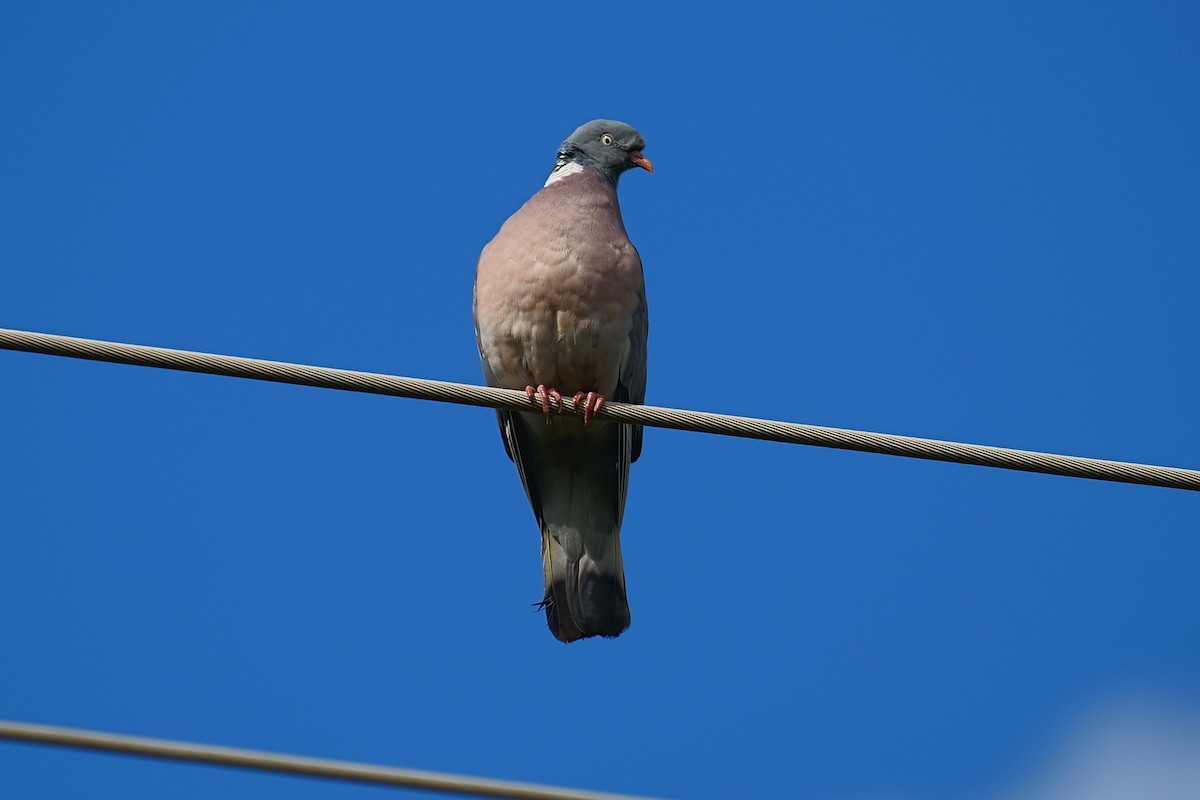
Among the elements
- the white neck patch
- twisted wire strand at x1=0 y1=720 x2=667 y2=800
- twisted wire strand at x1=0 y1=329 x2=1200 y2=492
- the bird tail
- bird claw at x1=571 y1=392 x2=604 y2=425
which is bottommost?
twisted wire strand at x1=0 y1=720 x2=667 y2=800

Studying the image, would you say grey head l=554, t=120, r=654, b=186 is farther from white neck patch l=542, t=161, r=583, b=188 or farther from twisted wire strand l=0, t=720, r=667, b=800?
twisted wire strand l=0, t=720, r=667, b=800

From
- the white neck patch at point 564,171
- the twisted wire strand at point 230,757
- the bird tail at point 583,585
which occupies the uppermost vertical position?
the white neck patch at point 564,171

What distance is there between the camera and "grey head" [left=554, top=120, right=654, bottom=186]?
22.3 feet

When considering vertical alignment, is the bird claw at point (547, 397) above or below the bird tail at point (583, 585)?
above

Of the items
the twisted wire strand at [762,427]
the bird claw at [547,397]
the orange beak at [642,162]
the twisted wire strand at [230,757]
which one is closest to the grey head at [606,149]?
the orange beak at [642,162]

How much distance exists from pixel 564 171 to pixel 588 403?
1498mm

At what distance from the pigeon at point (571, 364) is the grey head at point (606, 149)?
17cm

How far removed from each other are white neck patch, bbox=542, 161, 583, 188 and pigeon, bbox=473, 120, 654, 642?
0.02 m

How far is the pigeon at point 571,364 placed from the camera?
229 inches

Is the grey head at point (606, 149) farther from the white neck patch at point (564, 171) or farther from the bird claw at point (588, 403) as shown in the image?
the bird claw at point (588, 403)

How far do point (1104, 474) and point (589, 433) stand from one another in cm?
261

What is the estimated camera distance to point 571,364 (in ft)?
19.2

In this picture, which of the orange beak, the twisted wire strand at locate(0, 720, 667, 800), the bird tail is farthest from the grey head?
the twisted wire strand at locate(0, 720, 667, 800)

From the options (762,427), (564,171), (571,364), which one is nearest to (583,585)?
(571,364)
